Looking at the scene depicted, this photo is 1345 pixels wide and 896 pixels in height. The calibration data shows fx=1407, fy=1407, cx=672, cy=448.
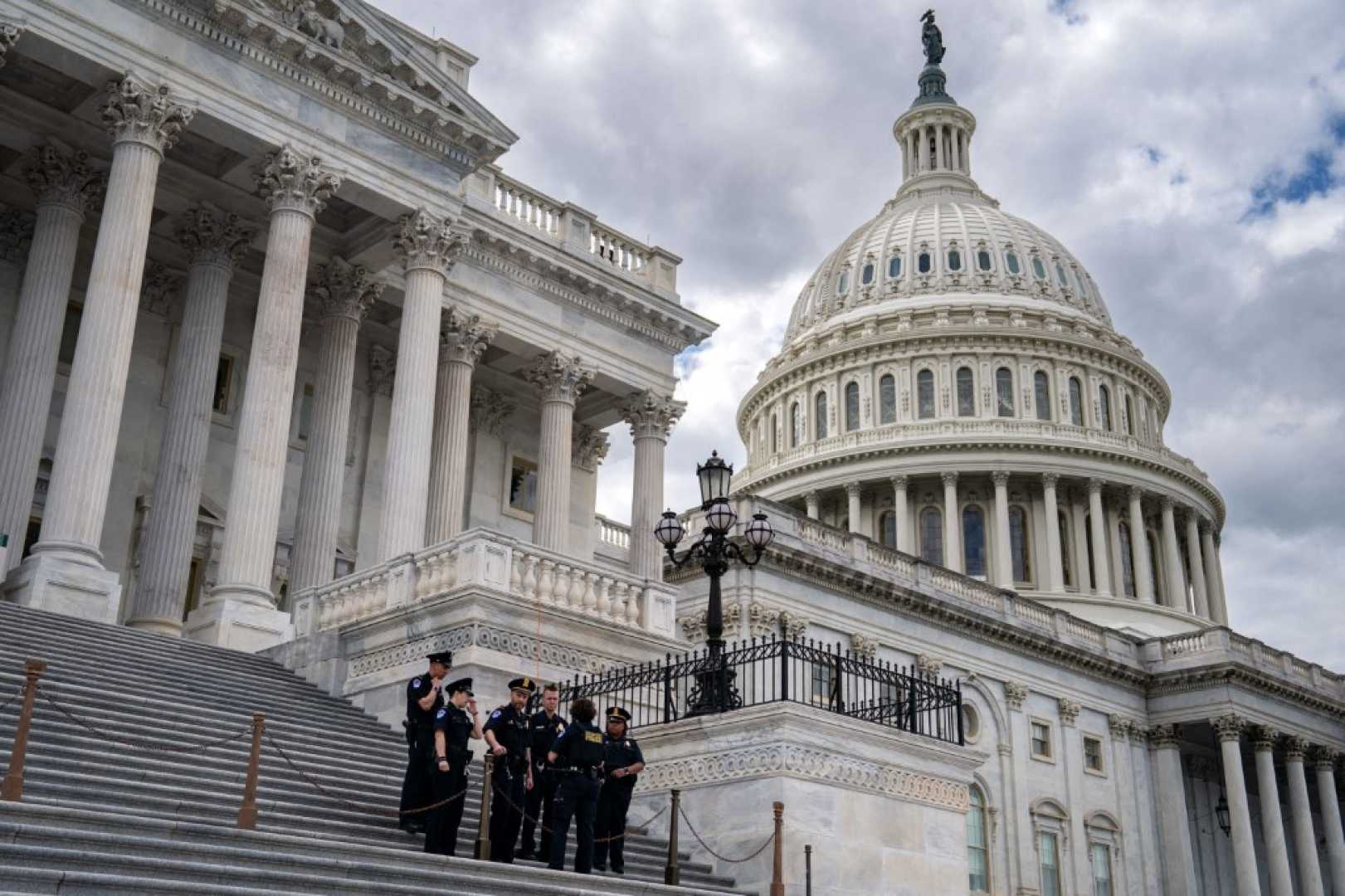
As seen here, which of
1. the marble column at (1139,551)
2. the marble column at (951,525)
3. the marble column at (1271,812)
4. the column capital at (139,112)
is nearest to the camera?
the column capital at (139,112)

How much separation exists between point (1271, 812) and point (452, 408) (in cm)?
4106

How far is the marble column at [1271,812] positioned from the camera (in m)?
57.1

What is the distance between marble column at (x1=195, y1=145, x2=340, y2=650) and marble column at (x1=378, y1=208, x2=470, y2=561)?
2.27 metres

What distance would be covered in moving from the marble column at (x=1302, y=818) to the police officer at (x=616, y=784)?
52.2 metres

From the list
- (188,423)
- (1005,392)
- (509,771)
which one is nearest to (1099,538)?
(1005,392)

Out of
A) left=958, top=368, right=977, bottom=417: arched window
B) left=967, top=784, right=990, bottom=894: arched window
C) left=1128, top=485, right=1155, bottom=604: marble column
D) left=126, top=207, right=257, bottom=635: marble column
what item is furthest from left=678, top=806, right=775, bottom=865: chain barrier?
left=958, top=368, right=977, bottom=417: arched window

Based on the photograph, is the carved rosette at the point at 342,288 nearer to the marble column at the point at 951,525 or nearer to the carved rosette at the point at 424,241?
the carved rosette at the point at 424,241

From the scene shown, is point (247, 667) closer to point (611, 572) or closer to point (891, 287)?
point (611, 572)

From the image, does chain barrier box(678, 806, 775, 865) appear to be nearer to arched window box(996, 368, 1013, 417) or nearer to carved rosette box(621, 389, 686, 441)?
carved rosette box(621, 389, 686, 441)

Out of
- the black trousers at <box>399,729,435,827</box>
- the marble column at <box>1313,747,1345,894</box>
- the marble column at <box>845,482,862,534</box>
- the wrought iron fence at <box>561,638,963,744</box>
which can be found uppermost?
the marble column at <box>845,482,862,534</box>

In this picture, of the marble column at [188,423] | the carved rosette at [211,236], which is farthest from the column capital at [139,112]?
the marble column at [188,423]

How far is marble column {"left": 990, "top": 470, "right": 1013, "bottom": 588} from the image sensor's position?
7112cm

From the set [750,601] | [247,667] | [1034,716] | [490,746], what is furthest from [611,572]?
[1034,716]

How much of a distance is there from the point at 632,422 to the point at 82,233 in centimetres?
1460
